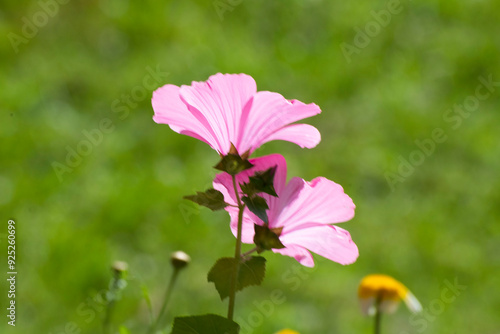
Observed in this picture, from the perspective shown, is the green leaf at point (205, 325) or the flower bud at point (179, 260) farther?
the flower bud at point (179, 260)

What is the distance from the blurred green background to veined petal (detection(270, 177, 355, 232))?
1280 mm

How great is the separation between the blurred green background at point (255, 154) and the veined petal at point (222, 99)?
130 centimetres

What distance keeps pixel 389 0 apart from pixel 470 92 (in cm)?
80

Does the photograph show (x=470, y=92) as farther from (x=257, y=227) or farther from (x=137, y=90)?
(x=257, y=227)

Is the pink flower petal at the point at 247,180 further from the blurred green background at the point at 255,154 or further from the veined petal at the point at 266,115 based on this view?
the blurred green background at the point at 255,154

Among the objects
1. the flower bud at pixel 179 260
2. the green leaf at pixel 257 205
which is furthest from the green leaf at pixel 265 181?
the flower bud at pixel 179 260

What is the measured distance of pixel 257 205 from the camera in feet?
1.61

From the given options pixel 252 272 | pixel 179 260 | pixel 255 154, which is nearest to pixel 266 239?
pixel 252 272

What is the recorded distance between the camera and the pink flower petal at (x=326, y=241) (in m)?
0.51

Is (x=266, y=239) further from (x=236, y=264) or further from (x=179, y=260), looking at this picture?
(x=179, y=260)

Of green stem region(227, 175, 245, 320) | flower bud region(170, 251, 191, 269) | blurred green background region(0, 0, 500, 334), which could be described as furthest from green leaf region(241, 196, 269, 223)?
blurred green background region(0, 0, 500, 334)

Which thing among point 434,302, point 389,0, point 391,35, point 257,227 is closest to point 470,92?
point 391,35

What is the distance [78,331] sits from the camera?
1.72 meters

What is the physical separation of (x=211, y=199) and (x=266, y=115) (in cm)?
8
